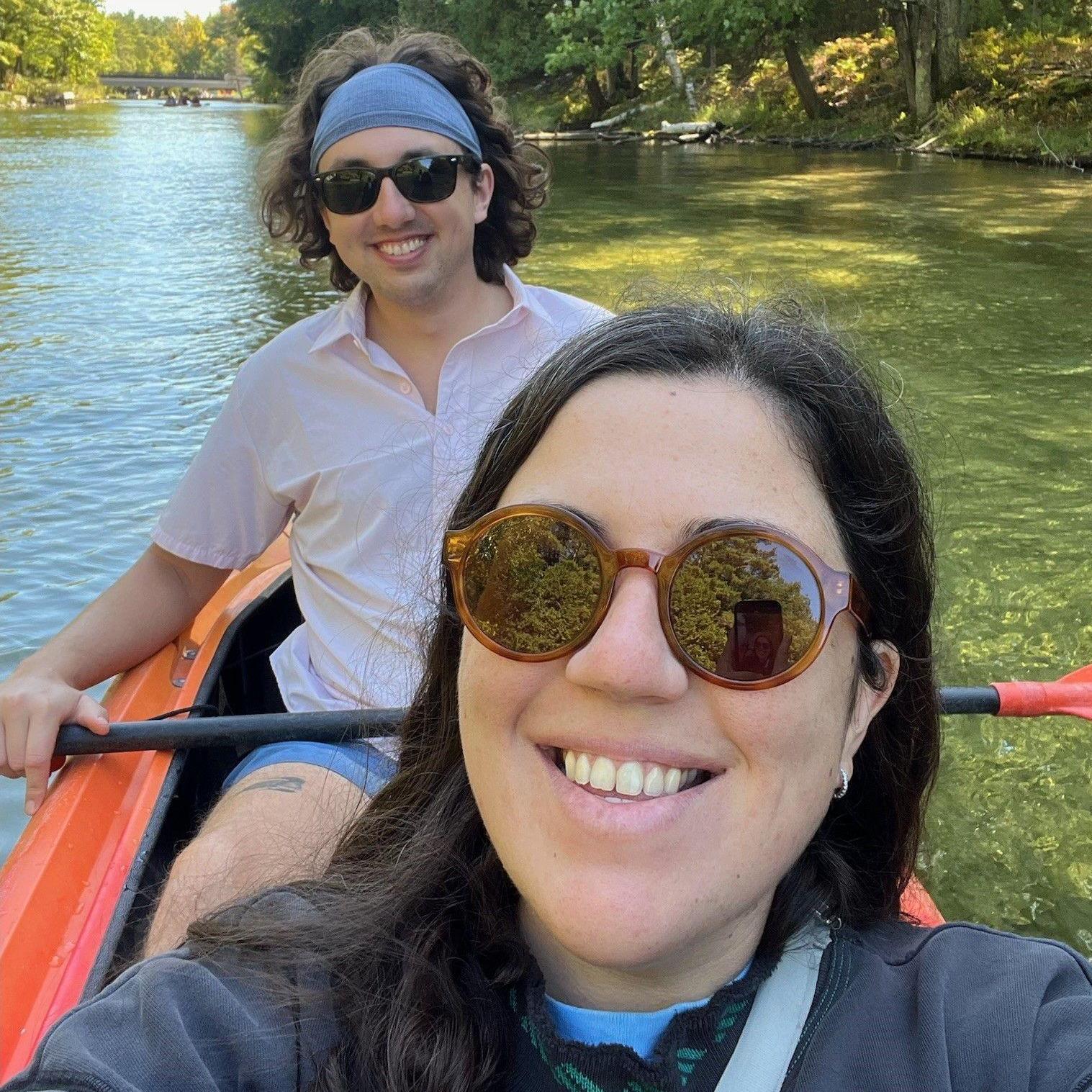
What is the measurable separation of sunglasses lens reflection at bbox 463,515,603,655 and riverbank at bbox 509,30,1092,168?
49.8 ft

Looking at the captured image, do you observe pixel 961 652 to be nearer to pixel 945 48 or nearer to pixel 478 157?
pixel 478 157

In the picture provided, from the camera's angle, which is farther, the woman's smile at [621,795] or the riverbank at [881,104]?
the riverbank at [881,104]

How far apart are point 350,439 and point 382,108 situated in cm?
73

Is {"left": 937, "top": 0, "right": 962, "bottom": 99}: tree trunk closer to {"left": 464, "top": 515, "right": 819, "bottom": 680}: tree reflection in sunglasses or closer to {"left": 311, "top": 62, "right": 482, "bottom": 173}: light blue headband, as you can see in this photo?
{"left": 311, "top": 62, "right": 482, "bottom": 173}: light blue headband

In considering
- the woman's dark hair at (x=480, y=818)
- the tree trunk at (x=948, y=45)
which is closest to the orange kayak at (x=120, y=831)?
the woman's dark hair at (x=480, y=818)

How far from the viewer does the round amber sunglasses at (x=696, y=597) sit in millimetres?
1025

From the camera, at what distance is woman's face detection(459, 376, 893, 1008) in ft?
3.26

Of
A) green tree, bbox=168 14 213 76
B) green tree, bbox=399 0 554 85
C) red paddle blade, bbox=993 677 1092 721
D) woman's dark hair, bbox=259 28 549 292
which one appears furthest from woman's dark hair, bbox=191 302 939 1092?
green tree, bbox=168 14 213 76

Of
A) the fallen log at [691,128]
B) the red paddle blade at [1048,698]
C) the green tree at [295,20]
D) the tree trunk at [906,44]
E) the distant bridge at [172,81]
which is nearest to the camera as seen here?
the red paddle blade at [1048,698]

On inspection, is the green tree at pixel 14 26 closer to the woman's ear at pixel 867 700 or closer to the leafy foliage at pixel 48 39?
the leafy foliage at pixel 48 39

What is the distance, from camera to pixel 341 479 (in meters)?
2.27

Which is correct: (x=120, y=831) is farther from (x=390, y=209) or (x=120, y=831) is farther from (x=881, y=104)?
(x=881, y=104)

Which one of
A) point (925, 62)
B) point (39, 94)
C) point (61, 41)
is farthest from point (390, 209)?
point (61, 41)

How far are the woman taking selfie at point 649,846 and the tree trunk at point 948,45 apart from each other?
70.1 ft
